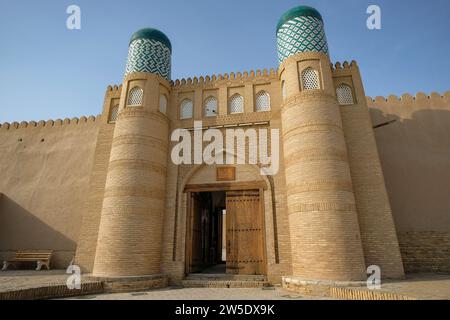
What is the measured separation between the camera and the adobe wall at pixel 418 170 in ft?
23.9

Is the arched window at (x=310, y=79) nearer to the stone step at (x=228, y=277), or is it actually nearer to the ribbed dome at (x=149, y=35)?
the ribbed dome at (x=149, y=35)

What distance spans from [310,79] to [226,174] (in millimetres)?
3495

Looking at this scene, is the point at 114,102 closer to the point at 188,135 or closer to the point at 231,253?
the point at 188,135

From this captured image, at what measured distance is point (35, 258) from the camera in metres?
8.91

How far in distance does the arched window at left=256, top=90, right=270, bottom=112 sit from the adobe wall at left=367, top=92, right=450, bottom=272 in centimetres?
366

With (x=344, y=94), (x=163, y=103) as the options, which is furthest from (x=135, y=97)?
(x=344, y=94)

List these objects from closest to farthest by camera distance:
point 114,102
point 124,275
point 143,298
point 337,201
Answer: point 143,298 < point 337,201 < point 124,275 < point 114,102

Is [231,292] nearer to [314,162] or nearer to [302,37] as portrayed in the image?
[314,162]

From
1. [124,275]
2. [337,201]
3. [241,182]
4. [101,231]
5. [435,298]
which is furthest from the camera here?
[241,182]

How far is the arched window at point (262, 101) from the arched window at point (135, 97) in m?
3.52

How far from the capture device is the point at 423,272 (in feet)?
22.9

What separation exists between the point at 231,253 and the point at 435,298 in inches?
184

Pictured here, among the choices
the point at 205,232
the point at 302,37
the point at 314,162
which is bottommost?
the point at 205,232
